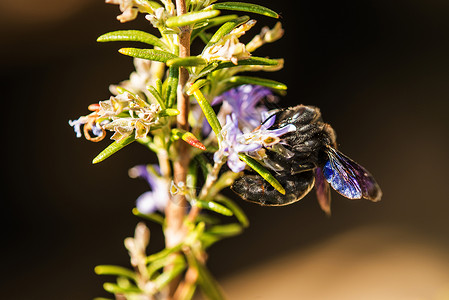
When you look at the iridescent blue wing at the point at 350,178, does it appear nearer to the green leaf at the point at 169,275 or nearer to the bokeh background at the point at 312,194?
the green leaf at the point at 169,275

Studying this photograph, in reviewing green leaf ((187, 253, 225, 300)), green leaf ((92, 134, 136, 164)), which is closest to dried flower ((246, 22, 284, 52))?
green leaf ((92, 134, 136, 164))

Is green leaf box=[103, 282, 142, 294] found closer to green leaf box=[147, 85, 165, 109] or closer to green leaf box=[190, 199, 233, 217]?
green leaf box=[190, 199, 233, 217]

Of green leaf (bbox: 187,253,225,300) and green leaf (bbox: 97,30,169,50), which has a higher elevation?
green leaf (bbox: 97,30,169,50)

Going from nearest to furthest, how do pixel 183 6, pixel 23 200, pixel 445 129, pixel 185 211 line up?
1. pixel 183 6
2. pixel 185 211
3. pixel 23 200
4. pixel 445 129

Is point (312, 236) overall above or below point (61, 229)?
below

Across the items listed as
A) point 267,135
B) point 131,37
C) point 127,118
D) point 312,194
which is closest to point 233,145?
point 267,135

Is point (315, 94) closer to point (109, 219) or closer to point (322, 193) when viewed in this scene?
point (109, 219)

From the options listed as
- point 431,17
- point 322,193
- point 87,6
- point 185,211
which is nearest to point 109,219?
point 87,6
